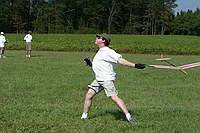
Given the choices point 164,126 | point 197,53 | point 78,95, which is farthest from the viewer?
point 197,53

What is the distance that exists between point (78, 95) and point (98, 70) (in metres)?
3.55

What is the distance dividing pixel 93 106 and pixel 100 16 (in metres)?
108

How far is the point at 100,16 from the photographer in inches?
4560

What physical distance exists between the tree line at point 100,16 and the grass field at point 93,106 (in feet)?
295

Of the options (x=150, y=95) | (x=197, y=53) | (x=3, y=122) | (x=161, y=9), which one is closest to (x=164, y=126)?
(x=3, y=122)

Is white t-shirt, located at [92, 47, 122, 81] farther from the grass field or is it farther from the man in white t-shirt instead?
the grass field

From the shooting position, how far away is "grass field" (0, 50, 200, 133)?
711 cm

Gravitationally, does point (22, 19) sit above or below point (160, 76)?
above

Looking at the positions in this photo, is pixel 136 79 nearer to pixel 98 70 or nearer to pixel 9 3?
pixel 98 70

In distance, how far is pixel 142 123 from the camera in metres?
7.46

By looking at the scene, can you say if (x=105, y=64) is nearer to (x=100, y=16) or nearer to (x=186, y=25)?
(x=100, y=16)

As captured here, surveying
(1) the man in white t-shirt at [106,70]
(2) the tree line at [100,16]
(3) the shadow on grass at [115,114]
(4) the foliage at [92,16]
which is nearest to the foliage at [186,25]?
(2) the tree line at [100,16]

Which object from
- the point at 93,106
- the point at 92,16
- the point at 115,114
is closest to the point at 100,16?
the point at 92,16

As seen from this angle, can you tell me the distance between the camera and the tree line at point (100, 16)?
10531 centimetres
